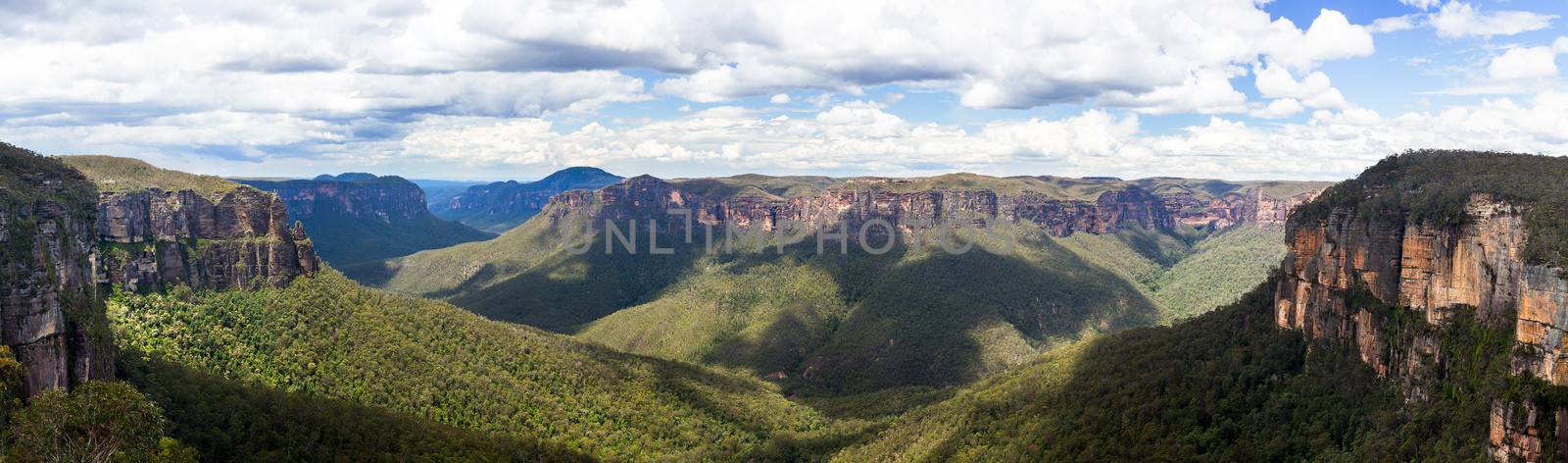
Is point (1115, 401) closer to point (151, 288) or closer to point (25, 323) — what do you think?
point (25, 323)

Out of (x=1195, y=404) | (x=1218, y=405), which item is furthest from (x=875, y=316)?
(x=1218, y=405)

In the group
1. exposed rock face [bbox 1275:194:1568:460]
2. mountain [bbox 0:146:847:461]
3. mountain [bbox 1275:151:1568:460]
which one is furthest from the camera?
mountain [bbox 0:146:847:461]

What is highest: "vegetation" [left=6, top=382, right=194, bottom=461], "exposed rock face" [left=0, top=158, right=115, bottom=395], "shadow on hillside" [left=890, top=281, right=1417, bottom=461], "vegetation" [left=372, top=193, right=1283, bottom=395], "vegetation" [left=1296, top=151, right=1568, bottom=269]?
"vegetation" [left=1296, top=151, right=1568, bottom=269]

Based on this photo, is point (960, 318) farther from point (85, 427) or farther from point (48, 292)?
point (85, 427)

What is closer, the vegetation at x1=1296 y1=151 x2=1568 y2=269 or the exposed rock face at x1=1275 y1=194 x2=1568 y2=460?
the exposed rock face at x1=1275 y1=194 x2=1568 y2=460

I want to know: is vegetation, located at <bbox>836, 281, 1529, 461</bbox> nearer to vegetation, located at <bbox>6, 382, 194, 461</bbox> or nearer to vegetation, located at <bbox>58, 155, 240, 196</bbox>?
vegetation, located at <bbox>6, 382, 194, 461</bbox>

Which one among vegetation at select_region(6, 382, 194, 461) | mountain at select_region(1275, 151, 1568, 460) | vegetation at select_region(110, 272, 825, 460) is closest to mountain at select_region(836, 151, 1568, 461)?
mountain at select_region(1275, 151, 1568, 460)

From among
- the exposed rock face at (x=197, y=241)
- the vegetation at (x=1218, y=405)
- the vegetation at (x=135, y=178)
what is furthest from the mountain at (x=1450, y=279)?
the vegetation at (x=135, y=178)
